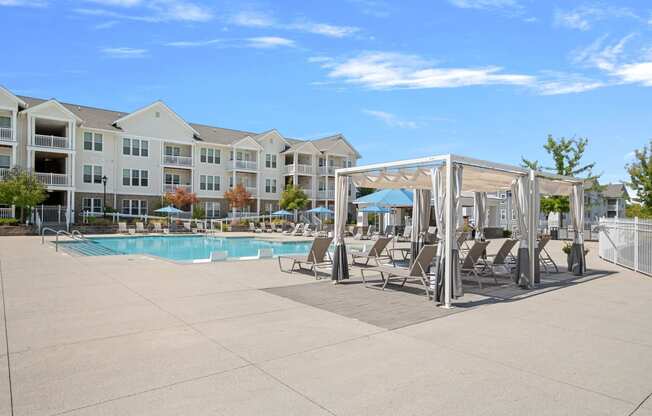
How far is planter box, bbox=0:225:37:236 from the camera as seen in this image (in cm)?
2477

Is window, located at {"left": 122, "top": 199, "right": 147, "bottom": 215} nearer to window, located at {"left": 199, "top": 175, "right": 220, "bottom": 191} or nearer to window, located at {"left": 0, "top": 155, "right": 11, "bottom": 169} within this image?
window, located at {"left": 199, "top": 175, "right": 220, "bottom": 191}

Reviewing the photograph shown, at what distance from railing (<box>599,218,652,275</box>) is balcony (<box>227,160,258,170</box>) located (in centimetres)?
3159

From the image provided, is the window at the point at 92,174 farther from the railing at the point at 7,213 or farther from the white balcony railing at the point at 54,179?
the railing at the point at 7,213

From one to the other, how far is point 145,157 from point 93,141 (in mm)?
4048

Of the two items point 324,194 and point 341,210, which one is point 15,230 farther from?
point 324,194

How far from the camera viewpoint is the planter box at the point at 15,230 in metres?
24.8

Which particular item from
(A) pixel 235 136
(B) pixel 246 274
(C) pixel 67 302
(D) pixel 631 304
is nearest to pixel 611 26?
(D) pixel 631 304

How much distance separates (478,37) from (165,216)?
29842 mm

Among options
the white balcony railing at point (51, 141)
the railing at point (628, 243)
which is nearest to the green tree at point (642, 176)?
the railing at point (628, 243)

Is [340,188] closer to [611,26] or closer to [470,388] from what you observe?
[470,388]

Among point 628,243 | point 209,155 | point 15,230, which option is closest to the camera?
point 628,243

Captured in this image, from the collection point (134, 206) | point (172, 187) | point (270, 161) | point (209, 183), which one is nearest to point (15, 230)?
point (134, 206)

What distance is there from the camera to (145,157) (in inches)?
1442

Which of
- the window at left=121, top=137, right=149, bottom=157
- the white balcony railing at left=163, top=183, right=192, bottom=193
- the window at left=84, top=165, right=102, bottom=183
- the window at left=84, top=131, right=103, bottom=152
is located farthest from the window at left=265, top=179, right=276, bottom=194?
the window at left=84, top=131, right=103, bottom=152
